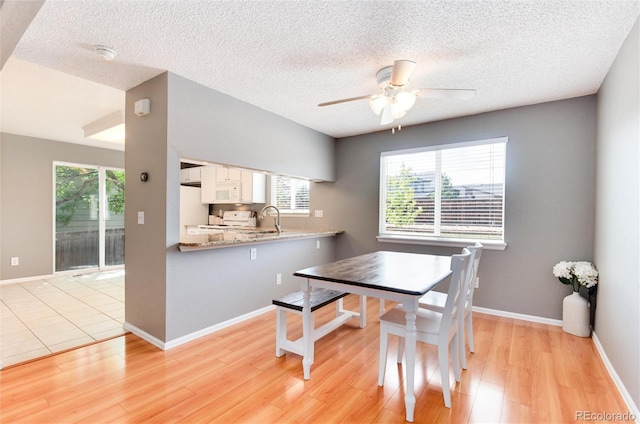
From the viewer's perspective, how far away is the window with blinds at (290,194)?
201 inches

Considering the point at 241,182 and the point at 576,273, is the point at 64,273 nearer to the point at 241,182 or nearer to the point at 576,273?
the point at 241,182

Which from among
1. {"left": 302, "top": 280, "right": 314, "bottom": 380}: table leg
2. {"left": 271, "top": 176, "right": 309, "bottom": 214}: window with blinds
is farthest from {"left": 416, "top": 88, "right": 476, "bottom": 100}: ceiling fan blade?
{"left": 271, "top": 176, "right": 309, "bottom": 214}: window with blinds

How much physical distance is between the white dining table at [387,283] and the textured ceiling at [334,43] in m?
1.61

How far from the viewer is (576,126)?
3.10 meters

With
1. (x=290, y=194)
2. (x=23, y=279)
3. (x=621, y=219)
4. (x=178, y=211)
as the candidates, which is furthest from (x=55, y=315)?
(x=621, y=219)

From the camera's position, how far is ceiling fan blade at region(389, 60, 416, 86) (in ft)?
6.23

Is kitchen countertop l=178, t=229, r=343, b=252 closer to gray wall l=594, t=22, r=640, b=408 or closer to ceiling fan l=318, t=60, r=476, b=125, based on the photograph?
ceiling fan l=318, t=60, r=476, b=125

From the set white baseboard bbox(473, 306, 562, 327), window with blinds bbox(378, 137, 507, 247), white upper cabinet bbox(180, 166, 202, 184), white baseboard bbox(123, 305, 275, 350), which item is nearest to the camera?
white baseboard bbox(123, 305, 275, 350)

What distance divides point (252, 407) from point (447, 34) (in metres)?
2.68

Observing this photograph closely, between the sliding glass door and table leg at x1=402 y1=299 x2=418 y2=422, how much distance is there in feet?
20.1

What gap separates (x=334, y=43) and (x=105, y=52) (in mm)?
1656

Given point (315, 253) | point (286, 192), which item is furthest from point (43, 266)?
point (315, 253)

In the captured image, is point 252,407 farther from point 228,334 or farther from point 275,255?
point 275,255

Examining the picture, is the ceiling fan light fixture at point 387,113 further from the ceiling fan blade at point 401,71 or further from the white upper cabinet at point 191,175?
the white upper cabinet at point 191,175
